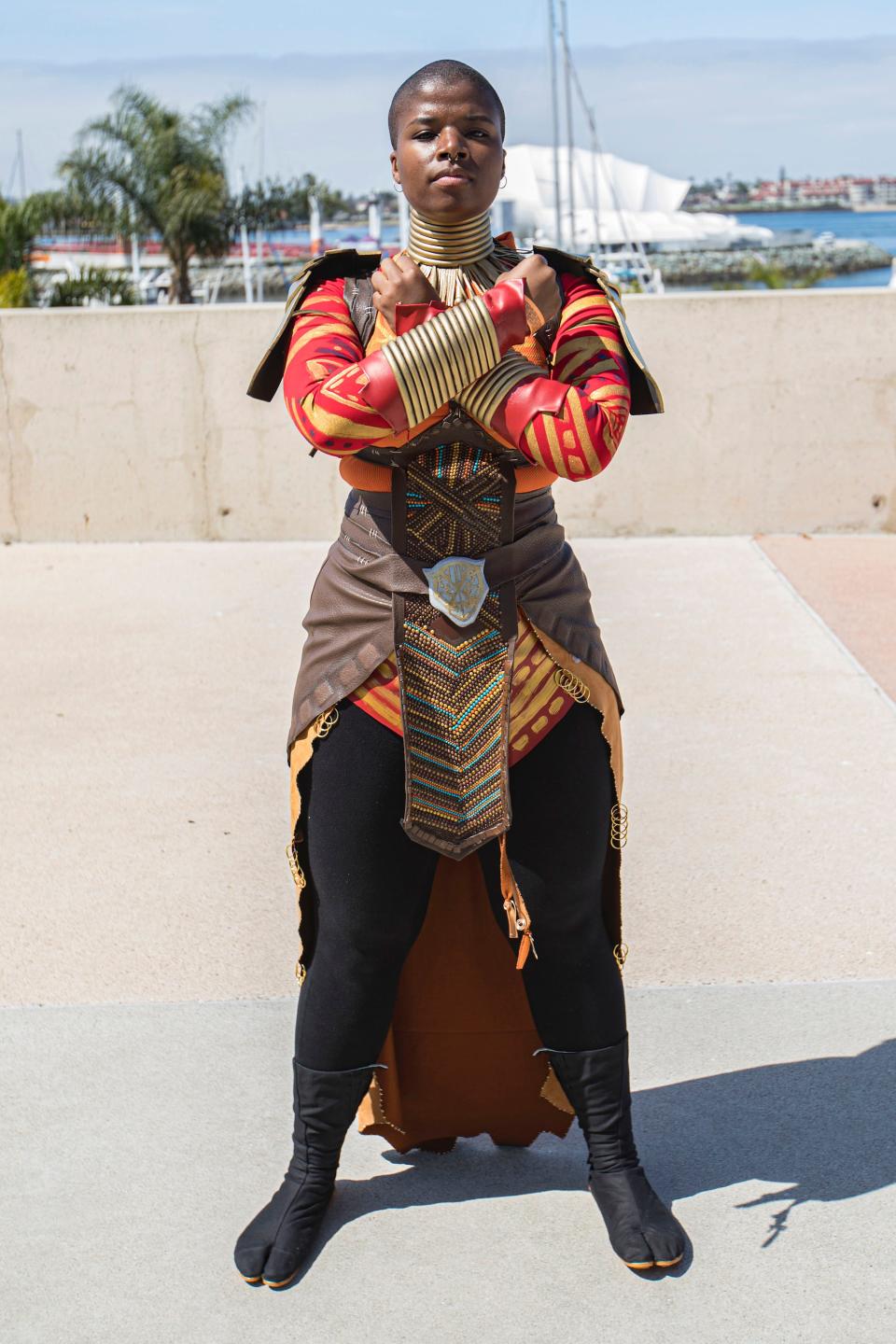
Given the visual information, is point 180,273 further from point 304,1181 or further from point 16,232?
point 304,1181

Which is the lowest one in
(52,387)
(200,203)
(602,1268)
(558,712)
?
(602,1268)

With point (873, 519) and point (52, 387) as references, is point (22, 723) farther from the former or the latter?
point (873, 519)

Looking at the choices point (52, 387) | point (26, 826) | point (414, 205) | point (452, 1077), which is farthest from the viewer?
point (52, 387)

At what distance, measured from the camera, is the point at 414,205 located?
220 cm

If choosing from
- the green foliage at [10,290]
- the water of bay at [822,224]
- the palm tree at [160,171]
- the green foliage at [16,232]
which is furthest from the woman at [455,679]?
the water of bay at [822,224]

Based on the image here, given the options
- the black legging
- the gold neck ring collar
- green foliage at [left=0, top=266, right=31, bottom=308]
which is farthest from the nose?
green foliage at [left=0, top=266, right=31, bottom=308]

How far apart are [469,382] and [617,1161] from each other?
134 centimetres

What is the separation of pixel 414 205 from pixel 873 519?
5.87 metres

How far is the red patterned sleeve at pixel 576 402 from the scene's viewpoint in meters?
2.08

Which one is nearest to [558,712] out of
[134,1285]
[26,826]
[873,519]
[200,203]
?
[134,1285]

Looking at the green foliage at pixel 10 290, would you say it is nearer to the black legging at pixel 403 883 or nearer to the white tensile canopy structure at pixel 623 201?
the black legging at pixel 403 883

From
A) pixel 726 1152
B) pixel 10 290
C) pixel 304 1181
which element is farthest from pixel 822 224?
pixel 304 1181

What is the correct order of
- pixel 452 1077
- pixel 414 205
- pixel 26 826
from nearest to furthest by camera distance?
pixel 414 205 → pixel 452 1077 → pixel 26 826

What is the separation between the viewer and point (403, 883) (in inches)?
94.0
